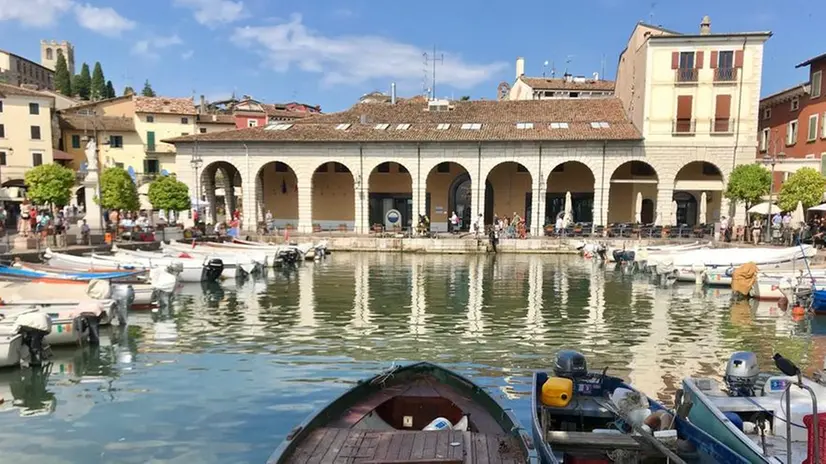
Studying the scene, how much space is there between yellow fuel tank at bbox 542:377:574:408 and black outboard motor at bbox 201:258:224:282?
50.9 feet

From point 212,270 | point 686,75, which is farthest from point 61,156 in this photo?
point 686,75

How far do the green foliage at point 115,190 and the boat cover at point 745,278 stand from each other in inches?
1009

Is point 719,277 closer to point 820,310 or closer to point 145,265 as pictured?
point 820,310

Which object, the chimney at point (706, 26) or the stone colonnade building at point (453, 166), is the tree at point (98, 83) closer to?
the stone colonnade building at point (453, 166)

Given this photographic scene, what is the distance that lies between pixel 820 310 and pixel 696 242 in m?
14.6

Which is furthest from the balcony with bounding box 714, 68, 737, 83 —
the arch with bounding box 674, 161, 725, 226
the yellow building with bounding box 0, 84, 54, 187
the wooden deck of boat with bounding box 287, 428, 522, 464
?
the yellow building with bounding box 0, 84, 54, 187

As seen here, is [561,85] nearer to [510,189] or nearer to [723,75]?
[510,189]

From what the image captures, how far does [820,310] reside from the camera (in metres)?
15.4

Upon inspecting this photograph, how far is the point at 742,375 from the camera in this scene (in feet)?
23.0

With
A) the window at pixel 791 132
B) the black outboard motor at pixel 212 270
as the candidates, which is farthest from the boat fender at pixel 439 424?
the window at pixel 791 132

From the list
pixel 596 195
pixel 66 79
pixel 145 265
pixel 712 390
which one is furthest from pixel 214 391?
pixel 66 79

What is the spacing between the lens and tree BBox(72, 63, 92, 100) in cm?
8862

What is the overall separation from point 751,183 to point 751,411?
27.2 metres

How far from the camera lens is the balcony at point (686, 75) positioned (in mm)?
33188
